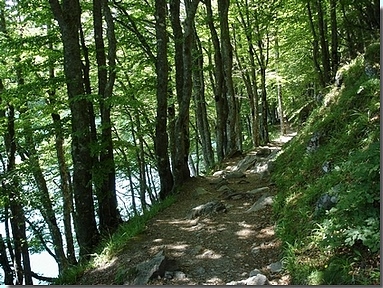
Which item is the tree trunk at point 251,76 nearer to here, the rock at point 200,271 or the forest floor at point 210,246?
the forest floor at point 210,246

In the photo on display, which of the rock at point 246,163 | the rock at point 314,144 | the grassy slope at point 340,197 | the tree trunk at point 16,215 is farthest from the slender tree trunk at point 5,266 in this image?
the rock at point 314,144

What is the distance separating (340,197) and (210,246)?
2.49 metres

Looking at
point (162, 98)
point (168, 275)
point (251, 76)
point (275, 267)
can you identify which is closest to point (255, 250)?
point (275, 267)

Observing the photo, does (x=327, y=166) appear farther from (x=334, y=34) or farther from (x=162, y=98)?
(x=334, y=34)

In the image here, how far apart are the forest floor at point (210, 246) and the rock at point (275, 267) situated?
36 millimetres

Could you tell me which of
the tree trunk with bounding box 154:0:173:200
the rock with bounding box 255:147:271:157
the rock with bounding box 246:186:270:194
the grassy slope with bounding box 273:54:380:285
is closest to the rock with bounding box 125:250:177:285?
the grassy slope with bounding box 273:54:380:285

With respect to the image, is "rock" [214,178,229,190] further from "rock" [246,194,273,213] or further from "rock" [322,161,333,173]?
"rock" [322,161,333,173]

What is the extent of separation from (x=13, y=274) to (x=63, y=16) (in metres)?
10.2

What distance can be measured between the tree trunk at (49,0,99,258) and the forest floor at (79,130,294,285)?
1.30 meters

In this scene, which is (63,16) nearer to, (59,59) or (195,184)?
(59,59)

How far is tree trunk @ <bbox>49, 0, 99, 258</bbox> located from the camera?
23.5 ft

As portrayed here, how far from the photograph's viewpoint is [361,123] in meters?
5.88

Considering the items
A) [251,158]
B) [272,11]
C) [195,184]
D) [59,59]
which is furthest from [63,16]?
[272,11]

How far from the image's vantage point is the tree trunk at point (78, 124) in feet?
23.5
